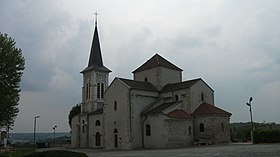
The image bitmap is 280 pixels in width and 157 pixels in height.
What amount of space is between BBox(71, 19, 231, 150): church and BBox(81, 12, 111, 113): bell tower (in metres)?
3.64

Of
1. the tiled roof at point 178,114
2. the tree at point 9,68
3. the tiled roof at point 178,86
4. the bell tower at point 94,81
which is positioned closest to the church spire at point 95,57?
the bell tower at point 94,81

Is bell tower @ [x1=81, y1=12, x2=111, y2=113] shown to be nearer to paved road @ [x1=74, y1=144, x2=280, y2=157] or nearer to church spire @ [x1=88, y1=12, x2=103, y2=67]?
church spire @ [x1=88, y1=12, x2=103, y2=67]

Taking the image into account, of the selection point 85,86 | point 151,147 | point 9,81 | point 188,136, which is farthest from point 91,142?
point 9,81

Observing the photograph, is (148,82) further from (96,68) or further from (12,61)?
(12,61)

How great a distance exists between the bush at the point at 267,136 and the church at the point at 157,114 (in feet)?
16.6

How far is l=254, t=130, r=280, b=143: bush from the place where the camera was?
41844 mm

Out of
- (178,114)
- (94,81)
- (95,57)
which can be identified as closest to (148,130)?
(178,114)

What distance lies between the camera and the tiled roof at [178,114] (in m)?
45.3

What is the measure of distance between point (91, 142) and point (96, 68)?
14947 millimetres

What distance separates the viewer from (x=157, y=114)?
4606cm

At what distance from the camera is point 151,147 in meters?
46.7

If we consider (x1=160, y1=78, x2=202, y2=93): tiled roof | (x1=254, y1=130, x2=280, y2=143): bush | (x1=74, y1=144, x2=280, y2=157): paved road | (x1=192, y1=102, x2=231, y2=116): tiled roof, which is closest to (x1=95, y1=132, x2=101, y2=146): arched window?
(x1=160, y1=78, x2=202, y2=93): tiled roof

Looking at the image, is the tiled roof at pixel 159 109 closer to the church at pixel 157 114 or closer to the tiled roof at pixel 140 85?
the church at pixel 157 114

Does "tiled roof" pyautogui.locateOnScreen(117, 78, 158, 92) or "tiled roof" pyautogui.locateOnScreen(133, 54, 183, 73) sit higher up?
"tiled roof" pyautogui.locateOnScreen(133, 54, 183, 73)
